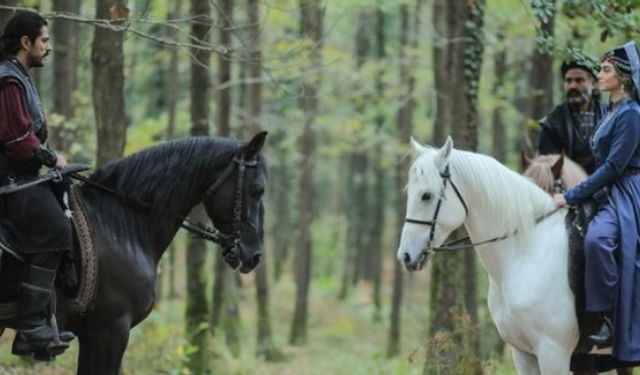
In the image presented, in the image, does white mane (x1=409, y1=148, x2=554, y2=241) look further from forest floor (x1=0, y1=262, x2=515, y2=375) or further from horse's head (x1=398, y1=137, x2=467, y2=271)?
forest floor (x1=0, y1=262, x2=515, y2=375)

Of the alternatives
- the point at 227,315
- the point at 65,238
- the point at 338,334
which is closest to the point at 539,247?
the point at 65,238

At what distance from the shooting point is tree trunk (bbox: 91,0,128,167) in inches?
371

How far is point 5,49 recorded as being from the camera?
5852 millimetres

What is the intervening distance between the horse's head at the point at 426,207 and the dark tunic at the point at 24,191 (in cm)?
247

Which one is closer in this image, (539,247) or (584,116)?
(539,247)

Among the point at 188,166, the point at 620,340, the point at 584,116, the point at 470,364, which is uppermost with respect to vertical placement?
the point at 584,116

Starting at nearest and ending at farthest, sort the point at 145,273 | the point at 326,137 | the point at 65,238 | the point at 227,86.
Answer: the point at 65,238
the point at 145,273
the point at 227,86
the point at 326,137

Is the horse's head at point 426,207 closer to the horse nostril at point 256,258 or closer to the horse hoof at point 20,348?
the horse nostril at point 256,258

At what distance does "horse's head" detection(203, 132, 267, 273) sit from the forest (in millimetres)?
559

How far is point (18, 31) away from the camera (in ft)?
19.2

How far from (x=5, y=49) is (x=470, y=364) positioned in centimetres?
533

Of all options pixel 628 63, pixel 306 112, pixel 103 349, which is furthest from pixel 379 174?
pixel 103 349

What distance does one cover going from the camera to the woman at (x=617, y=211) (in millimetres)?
6574

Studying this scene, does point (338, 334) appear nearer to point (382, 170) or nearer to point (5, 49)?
point (382, 170)
